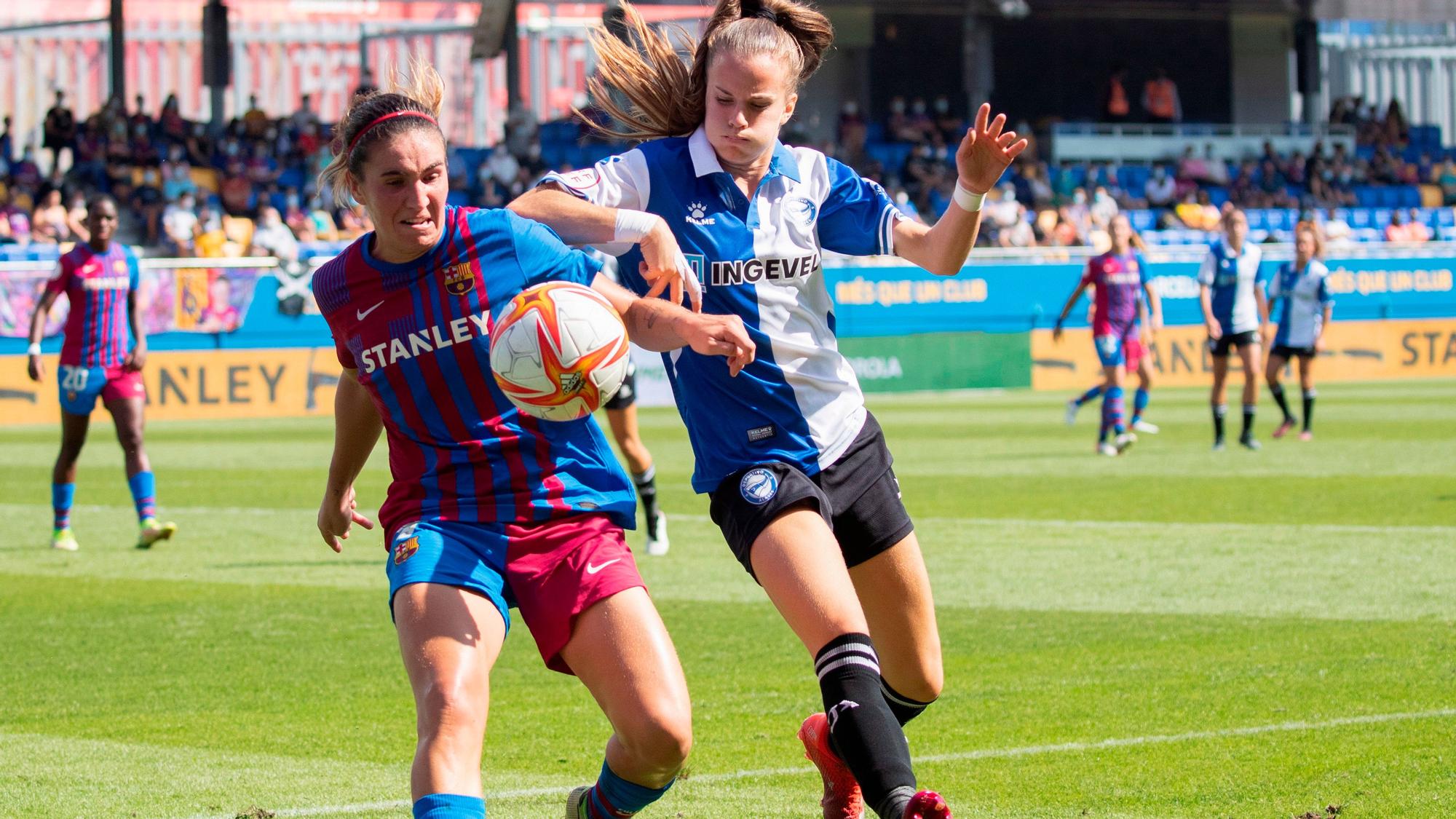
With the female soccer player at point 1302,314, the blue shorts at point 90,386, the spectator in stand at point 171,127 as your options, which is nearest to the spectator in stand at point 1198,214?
the female soccer player at point 1302,314

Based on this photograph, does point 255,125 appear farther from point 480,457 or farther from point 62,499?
point 480,457

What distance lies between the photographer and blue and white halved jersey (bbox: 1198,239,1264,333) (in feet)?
61.7

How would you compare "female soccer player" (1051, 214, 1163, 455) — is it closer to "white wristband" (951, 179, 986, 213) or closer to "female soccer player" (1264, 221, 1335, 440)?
"female soccer player" (1264, 221, 1335, 440)

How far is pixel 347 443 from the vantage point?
4430mm

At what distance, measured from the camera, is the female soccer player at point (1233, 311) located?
1873cm

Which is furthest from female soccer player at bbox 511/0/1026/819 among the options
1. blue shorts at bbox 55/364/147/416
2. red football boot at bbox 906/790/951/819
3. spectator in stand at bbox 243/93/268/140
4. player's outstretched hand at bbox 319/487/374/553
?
spectator in stand at bbox 243/93/268/140

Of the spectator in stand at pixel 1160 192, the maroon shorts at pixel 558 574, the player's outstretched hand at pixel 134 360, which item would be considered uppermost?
the spectator in stand at pixel 1160 192

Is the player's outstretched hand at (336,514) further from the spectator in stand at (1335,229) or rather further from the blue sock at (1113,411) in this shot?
the spectator in stand at (1335,229)

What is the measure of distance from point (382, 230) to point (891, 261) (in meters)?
24.5

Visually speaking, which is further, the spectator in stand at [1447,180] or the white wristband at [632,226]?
the spectator in stand at [1447,180]

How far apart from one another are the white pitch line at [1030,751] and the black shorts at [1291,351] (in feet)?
47.6

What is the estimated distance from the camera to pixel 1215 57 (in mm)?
49062

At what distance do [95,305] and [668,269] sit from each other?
891 centimetres

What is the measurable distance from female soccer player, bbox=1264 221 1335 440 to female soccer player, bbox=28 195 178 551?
12.2 metres
